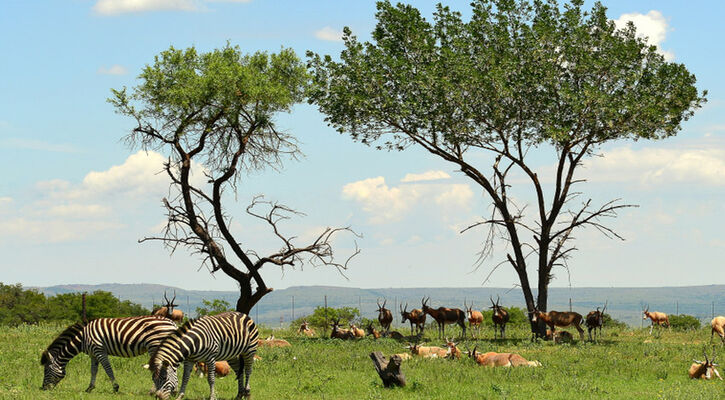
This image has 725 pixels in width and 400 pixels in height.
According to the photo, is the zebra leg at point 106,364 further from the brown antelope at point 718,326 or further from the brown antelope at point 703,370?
the brown antelope at point 718,326

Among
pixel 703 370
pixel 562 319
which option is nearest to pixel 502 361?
pixel 703 370

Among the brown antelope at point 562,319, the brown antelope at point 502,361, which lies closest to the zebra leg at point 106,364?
the brown antelope at point 502,361

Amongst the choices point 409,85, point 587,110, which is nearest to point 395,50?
point 409,85

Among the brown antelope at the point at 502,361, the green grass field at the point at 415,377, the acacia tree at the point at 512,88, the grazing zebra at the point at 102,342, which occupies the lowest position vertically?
the green grass field at the point at 415,377

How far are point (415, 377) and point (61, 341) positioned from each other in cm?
879

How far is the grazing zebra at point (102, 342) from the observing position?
18.5 meters

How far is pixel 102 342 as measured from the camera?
18.7 metres

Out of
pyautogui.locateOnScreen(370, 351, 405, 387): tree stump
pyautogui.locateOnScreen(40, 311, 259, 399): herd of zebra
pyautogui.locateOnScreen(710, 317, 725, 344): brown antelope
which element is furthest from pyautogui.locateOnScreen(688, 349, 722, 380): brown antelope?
pyautogui.locateOnScreen(710, 317, 725, 344): brown antelope

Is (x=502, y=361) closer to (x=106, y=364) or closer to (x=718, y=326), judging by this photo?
(x=106, y=364)

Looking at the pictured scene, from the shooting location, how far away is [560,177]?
128 ft

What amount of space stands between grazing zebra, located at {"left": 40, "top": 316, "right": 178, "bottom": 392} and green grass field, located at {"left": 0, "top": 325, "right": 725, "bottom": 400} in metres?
0.53

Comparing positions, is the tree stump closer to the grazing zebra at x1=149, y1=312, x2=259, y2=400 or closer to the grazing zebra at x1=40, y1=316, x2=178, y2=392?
the grazing zebra at x1=149, y1=312, x2=259, y2=400

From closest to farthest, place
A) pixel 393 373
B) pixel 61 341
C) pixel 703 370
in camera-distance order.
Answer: pixel 61 341 → pixel 393 373 → pixel 703 370

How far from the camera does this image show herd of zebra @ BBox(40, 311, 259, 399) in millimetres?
16953
